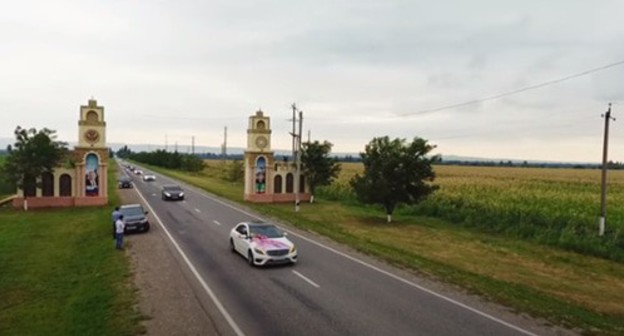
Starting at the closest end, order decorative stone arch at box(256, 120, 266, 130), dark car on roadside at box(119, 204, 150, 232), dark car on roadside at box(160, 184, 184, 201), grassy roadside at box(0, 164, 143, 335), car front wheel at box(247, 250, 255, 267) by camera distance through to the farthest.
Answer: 1. grassy roadside at box(0, 164, 143, 335)
2. car front wheel at box(247, 250, 255, 267)
3. dark car on roadside at box(119, 204, 150, 232)
4. dark car on roadside at box(160, 184, 184, 201)
5. decorative stone arch at box(256, 120, 266, 130)

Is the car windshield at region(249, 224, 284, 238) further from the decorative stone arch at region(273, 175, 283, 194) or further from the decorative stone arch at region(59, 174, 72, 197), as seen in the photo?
the decorative stone arch at region(273, 175, 283, 194)

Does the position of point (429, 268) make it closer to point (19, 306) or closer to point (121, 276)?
point (121, 276)

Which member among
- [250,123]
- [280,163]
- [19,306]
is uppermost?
[250,123]

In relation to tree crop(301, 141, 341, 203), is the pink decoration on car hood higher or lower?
lower

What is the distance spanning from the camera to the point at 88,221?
3175 centimetres

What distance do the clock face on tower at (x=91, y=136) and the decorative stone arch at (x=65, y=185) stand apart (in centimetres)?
334

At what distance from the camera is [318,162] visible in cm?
4741

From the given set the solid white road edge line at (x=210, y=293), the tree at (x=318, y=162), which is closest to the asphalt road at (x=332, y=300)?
the solid white road edge line at (x=210, y=293)

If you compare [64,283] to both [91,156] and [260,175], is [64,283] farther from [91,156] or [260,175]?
[260,175]

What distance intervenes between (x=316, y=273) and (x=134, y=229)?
42.3 ft

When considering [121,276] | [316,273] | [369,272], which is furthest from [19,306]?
[369,272]

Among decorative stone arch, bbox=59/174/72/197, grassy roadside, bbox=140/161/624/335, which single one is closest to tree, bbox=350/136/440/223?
grassy roadside, bbox=140/161/624/335

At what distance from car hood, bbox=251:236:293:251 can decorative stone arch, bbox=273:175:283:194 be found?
28.5m

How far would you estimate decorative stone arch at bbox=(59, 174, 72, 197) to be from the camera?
130 ft
